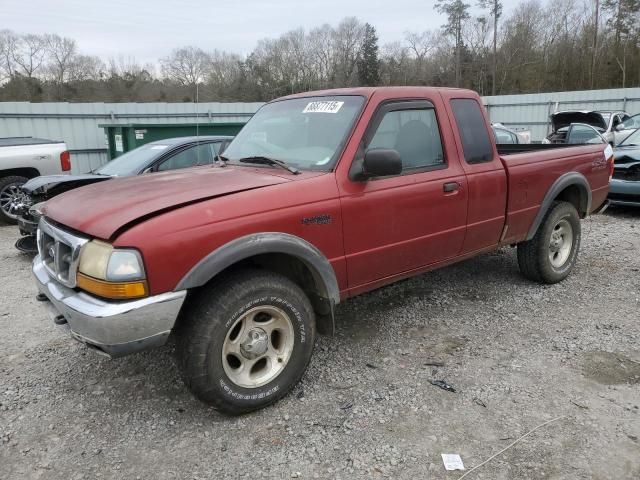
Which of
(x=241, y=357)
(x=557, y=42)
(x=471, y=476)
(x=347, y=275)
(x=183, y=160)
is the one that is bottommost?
(x=471, y=476)

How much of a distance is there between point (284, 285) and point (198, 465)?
1.08 metres

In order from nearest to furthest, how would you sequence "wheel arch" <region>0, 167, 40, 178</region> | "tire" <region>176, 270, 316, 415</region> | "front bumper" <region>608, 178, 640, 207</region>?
"tire" <region>176, 270, 316, 415</region> < "front bumper" <region>608, 178, 640, 207</region> < "wheel arch" <region>0, 167, 40, 178</region>

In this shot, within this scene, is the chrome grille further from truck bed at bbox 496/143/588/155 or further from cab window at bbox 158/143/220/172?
truck bed at bbox 496/143/588/155

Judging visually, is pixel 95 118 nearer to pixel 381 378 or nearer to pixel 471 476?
pixel 381 378

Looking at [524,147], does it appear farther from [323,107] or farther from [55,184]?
[55,184]

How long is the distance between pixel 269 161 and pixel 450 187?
1.42 m

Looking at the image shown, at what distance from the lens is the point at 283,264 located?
323 centimetres

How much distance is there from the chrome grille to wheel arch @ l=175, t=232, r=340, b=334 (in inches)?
23.5

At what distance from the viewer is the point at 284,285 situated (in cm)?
296

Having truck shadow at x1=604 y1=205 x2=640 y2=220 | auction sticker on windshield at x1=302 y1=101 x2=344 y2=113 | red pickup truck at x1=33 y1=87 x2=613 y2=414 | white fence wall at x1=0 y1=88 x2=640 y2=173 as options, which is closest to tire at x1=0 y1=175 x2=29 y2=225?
A: white fence wall at x1=0 y1=88 x2=640 y2=173

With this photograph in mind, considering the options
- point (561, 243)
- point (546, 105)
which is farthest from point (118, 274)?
point (546, 105)

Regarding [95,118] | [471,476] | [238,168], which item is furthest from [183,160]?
[95,118]

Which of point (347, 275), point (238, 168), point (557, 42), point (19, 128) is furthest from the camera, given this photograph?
point (557, 42)

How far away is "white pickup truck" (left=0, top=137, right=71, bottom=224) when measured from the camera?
8.52 m
